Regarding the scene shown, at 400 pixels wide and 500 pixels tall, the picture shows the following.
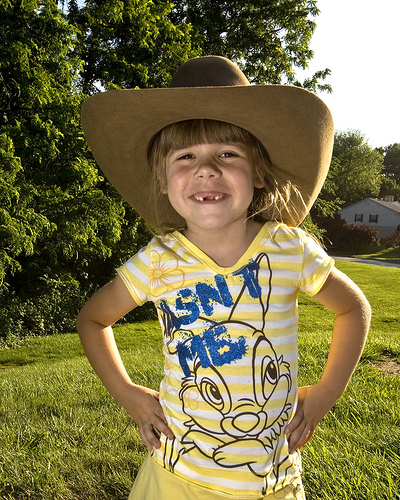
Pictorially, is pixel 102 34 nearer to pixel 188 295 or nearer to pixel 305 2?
pixel 305 2

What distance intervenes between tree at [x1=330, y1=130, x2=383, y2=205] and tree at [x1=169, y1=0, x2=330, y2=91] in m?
44.8

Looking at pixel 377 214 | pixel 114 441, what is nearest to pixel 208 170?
pixel 114 441

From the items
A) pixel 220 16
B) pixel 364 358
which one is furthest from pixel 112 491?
pixel 220 16

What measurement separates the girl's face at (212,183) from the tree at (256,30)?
1602 centimetres

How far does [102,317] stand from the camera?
1730mm

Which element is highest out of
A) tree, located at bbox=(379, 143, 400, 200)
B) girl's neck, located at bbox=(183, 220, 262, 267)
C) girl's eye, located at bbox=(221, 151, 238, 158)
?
tree, located at bbox=(379, 143, 400, 200)

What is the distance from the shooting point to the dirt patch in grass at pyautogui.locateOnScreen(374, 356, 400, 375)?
452 centimetres

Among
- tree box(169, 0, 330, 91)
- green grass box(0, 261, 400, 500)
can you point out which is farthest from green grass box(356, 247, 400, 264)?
green grass box(0, 261, 400, 500)

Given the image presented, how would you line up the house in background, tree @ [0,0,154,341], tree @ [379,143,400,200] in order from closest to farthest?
tree @ [0,0,154,341] < the house in background < tree @ [379,143,400,200]

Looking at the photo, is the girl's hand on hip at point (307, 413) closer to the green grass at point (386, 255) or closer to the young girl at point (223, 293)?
the young girl at point (223, 293)

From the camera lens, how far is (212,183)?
63.8 inches

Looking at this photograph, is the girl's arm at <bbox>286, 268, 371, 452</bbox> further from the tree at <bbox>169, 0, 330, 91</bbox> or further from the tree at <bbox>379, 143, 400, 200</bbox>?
the tree at <bbox>379, 143, 400, 200</bbox>

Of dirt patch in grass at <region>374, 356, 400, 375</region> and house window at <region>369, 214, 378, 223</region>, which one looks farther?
house window at <region>369, 214, 378, 223</region>

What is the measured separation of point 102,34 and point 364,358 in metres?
12.1
